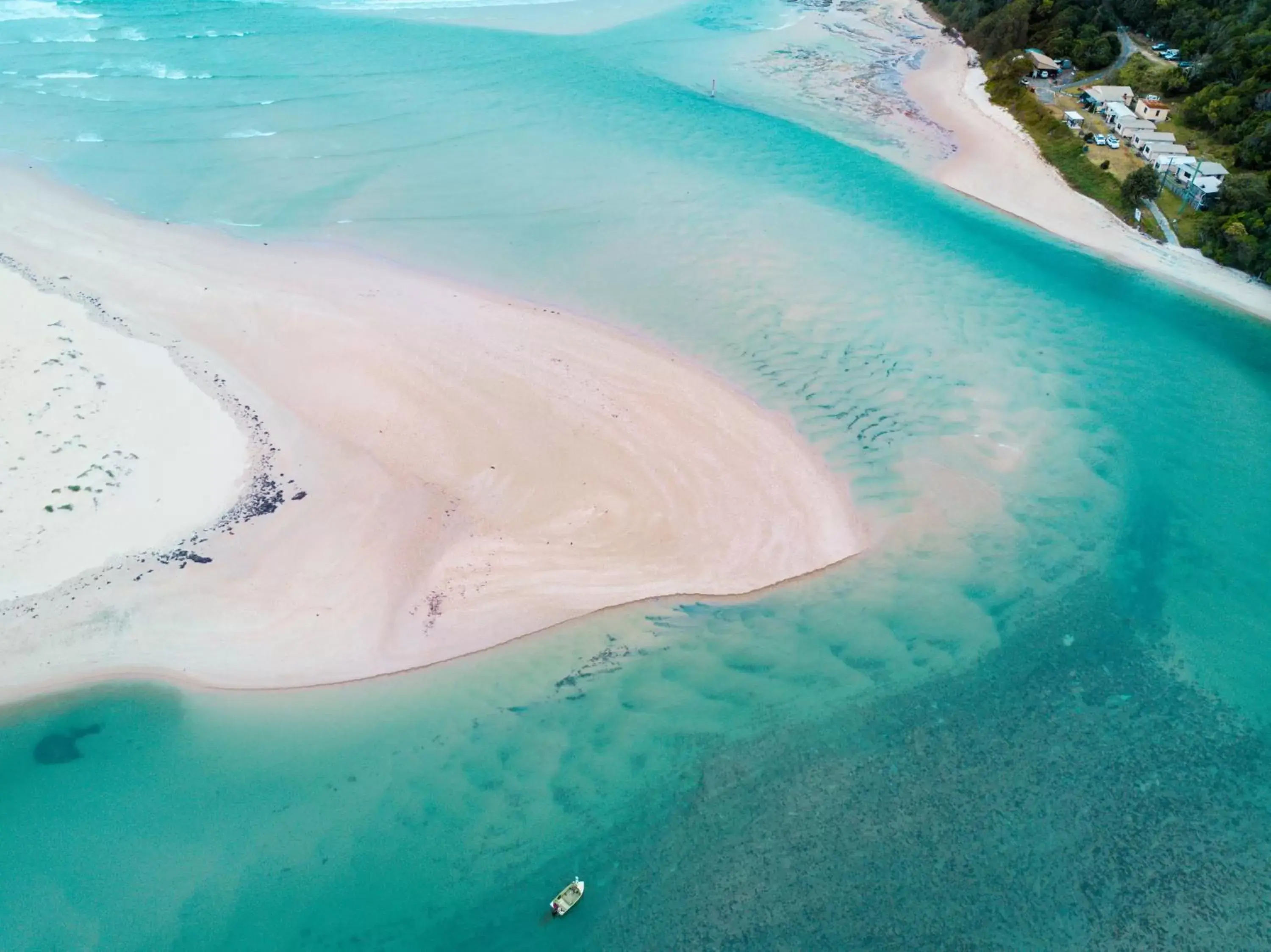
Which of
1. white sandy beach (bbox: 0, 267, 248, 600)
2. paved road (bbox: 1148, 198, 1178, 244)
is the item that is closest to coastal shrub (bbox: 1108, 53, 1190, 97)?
paved road (bbox: 1148, 198, 1178, 244)

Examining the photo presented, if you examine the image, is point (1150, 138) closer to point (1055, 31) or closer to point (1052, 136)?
point (1052, 136)

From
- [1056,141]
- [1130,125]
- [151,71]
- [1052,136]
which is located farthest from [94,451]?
[1130,125]

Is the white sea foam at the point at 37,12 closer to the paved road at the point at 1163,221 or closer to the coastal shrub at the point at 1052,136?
the coastal shrub at the point at 1052,136

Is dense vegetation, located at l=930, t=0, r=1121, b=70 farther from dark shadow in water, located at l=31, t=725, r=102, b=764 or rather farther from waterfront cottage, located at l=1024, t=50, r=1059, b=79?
dark shadow in water, located at l=31, t=725, r=102, b=764

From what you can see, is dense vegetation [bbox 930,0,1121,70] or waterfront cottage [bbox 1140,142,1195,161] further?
dense vegetation [bbox 930,0,1121,70]

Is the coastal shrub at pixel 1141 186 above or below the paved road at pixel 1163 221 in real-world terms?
above

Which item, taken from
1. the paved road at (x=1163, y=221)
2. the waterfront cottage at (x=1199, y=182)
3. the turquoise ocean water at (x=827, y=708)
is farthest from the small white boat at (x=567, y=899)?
the waterfront cottage at (x=1199, y=182)
